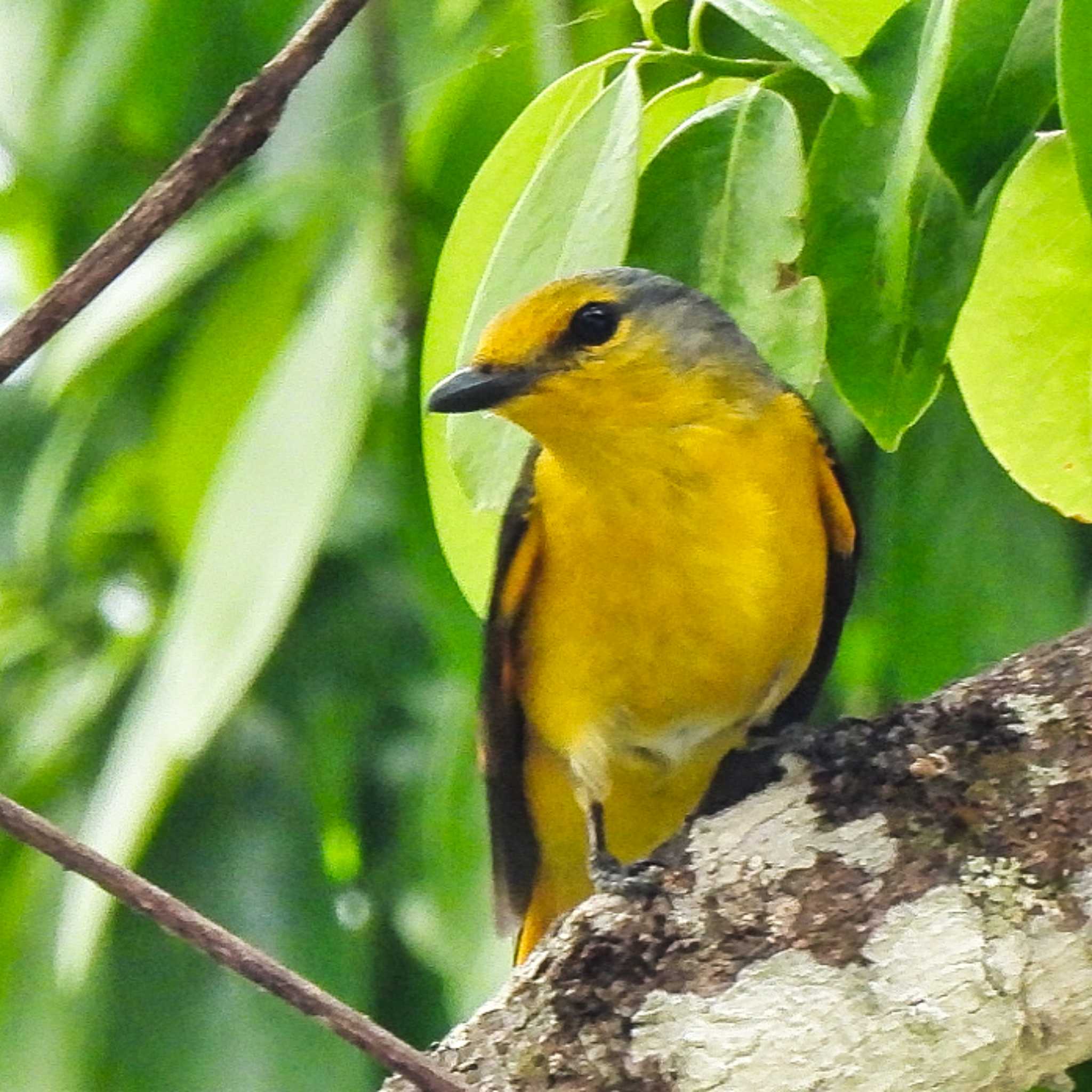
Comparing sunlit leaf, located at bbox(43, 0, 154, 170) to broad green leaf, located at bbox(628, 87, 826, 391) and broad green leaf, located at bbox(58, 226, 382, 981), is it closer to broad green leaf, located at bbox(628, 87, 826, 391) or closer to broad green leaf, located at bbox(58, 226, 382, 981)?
broad green leaf, located at bbox(58, 226, 382, 981)

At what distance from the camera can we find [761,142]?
48.6 inches

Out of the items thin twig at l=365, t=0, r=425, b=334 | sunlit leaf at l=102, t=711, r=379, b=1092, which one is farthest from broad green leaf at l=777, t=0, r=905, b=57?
sunlit leaf at l=102, t=711, r=379, b=1092

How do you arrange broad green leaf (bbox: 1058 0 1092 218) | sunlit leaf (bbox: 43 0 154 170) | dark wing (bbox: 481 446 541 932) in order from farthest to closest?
sunlit leaf (bbox: 43 0 154 170) < dark wing (bbox: 481 446 541 932) < broad green leaf (bbox: 1058 0 1092 218)

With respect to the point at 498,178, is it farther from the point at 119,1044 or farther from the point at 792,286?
the point at 119,1044

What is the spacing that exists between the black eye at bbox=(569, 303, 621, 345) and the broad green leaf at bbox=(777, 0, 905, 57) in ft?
1.35

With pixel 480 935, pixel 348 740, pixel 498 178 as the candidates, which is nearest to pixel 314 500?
pixel 498 178

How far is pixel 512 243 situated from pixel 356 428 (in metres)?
0.39

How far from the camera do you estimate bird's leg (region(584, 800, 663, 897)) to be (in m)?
1.24

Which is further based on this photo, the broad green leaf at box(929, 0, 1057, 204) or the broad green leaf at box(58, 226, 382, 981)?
the broad green leaf at box(58, 226, 382, 981)

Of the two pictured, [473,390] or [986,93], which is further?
[473,390]

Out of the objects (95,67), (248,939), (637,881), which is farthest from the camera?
(248,939)

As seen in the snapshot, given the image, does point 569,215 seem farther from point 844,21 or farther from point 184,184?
point 184,184

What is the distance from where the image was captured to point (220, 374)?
196 centimetres

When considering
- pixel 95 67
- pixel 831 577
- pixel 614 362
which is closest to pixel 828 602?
pixel 831 577
